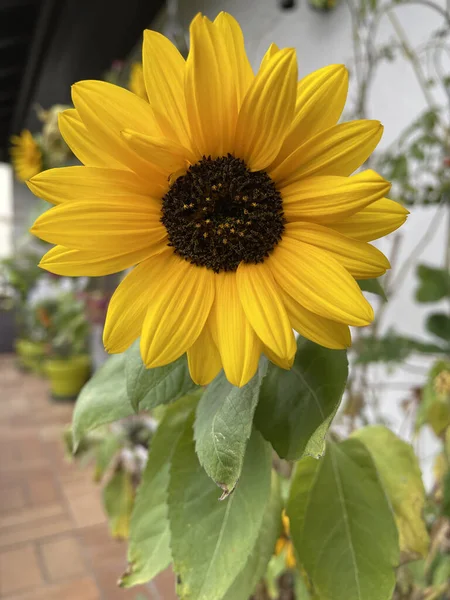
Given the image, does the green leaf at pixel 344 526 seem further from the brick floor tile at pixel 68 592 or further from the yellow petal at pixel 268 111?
the brick floor tile at pixel 68 592

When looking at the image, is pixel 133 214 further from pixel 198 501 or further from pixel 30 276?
pixel 30 276

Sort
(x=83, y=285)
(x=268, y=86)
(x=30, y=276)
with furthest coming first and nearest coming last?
(x=83, y=285) < (x=30, y=276) < (x=268, y=86)

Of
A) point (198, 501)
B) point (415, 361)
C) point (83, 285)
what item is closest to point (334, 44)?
point (415, 361)

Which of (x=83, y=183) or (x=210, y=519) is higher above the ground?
(x=83, y=183)

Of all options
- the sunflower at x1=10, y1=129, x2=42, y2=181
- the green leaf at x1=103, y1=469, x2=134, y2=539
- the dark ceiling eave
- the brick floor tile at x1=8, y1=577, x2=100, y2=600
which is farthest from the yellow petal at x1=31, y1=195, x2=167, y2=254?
the dark ceiling eave

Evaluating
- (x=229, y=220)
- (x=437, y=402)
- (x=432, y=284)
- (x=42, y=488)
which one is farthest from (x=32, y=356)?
(x=229, y=220)

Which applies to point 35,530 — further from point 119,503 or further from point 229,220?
point 229,220

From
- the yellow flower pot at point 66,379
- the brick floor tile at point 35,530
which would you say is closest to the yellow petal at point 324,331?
the brick floor tile at point 35,530
